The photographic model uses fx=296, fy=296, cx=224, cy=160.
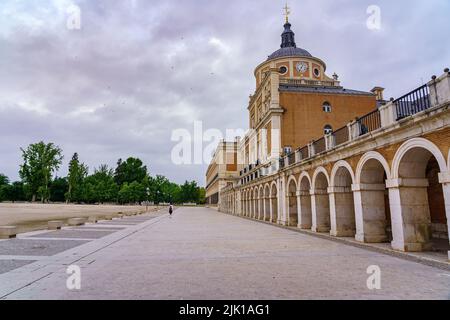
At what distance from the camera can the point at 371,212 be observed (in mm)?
12602

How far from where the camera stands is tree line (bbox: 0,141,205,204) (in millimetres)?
79125

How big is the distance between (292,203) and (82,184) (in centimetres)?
9080

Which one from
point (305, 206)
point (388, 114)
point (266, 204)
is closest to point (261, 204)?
point (266, 204)

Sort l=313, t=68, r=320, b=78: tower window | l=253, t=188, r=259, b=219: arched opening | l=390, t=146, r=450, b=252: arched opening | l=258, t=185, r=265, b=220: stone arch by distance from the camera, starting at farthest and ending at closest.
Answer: l=313, t=68, r=320, b=78: tower window
l=253, t=188, r=259, b=219: arched opening
l=258, t=185, r=265, b=220: stone arch
l=390, t=146, r=450, b=252: arched opening

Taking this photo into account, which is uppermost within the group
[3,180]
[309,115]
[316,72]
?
[316,72]

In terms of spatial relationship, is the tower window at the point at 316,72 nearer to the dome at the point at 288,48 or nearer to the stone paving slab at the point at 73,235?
the dome at the point at 288,48

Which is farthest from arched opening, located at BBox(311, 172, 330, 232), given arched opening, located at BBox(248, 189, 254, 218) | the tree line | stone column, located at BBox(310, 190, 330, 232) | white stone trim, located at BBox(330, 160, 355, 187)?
the tree line

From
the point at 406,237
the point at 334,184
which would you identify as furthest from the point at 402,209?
the point at 334,184

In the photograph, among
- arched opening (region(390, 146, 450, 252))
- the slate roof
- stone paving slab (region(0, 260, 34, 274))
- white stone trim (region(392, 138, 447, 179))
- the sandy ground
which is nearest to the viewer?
stone paving slab (region(0, 260, 34, 274))

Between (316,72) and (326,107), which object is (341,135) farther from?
(316,72)

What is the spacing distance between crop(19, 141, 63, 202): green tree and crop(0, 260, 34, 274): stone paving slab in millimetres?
80381

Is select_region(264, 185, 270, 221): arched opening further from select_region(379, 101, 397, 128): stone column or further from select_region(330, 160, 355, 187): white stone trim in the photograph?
select_region(379, 101, 397, 128): stone column

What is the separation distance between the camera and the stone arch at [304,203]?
19266 mm

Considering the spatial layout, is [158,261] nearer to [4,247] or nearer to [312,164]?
[4,247]
